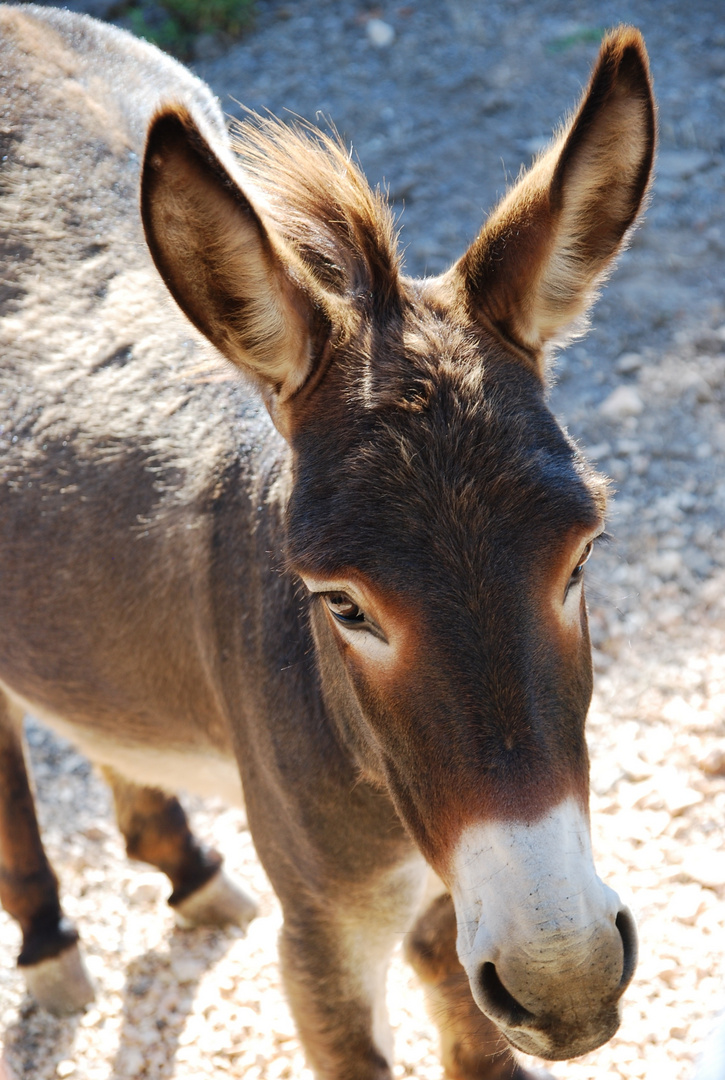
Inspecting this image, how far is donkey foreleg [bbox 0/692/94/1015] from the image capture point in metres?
3.49

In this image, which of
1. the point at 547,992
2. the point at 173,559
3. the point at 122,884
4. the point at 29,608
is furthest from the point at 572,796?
the point at 122,884

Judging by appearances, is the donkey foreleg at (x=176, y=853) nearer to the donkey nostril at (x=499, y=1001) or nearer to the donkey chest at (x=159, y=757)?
the donkey chest at (x=159, y=757)

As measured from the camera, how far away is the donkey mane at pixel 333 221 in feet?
7.03

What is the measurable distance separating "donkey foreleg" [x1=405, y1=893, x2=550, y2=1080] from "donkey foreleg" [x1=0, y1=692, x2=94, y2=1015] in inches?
54.6

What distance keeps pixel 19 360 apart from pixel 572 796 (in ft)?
7.29

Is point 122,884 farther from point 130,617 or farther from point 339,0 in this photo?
point 339,0

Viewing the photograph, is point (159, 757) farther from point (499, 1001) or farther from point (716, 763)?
point (716, 763)

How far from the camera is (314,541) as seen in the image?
1.80 meters

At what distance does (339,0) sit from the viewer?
7.66m

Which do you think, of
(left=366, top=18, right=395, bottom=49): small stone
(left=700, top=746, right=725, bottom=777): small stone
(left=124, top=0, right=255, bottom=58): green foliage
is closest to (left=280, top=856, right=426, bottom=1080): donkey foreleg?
(left=700, top=746, right=725, bottom=777): small stone

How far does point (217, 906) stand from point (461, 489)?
2.51m

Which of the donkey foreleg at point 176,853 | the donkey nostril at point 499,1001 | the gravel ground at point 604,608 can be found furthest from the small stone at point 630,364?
the donkey nostril at point 499,1001

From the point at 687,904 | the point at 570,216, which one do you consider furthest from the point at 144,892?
the point at 570,216

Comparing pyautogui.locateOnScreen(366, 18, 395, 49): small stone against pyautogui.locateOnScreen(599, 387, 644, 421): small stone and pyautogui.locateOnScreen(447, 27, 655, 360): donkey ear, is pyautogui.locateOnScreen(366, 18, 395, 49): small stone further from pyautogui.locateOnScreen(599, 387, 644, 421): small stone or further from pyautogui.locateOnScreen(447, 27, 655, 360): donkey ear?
pyautogui.locateOnScreen(447, 27, 655, 360): donkey ear
